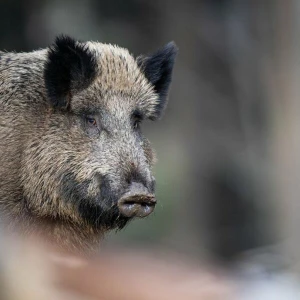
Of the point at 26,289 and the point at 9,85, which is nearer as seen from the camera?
the point at 26,289

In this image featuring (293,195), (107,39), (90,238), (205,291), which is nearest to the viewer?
(205,291)

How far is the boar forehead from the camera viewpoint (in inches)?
184

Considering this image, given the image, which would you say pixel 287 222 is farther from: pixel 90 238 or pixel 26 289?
pixel 26 289

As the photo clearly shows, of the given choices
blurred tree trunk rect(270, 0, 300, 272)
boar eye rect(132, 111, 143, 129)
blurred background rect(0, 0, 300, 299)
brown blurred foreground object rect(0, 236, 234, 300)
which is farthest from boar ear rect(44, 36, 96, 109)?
blurred background rect(0, 0, 300, 299)

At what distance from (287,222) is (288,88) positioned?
164cm

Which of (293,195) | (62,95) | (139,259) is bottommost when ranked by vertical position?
(139,259)

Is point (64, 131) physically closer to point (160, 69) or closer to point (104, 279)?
point (160, 69)

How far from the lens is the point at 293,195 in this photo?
1103 centimetres

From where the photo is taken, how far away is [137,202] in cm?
409

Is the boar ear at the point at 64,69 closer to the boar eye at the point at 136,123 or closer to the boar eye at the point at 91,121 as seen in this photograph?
the boar eye at the point at 91,121

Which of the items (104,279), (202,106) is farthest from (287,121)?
(104,279)

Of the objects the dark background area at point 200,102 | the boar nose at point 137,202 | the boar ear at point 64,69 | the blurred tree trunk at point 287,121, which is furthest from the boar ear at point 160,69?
the dark background area at point 200,102

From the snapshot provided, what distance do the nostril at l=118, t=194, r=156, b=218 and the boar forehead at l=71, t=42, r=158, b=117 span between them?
66 cm

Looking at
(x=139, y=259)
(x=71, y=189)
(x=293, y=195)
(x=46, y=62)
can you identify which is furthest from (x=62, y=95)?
(x=293, y=195)
